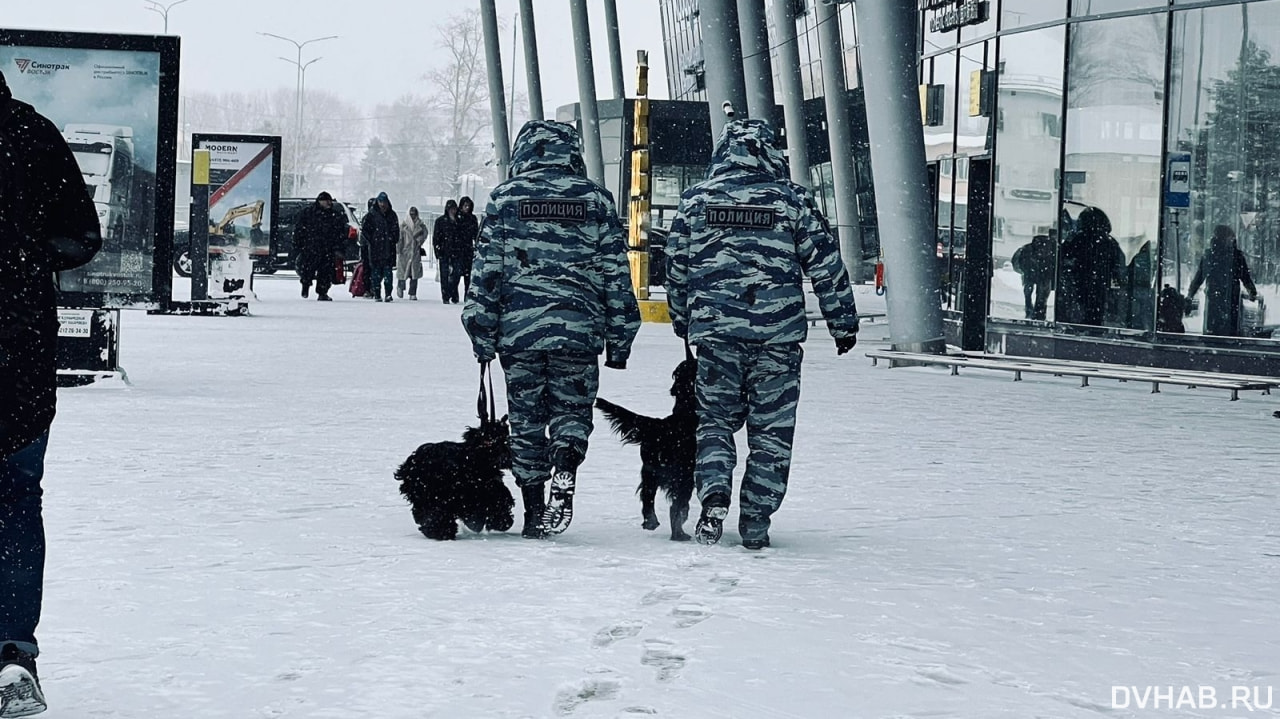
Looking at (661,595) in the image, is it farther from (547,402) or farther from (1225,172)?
(1225,172)

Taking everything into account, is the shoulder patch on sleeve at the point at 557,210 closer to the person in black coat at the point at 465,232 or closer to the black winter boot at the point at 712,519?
the black winter boot at the point at 712,519

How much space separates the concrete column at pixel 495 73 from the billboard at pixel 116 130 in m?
31.4

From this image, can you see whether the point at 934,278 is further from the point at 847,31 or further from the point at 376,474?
the point at 847,31

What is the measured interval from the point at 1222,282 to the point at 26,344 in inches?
598

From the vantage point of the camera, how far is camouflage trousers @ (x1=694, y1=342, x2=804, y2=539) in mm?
7500

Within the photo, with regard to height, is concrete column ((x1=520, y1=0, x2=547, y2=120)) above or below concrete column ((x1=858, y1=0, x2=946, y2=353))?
above

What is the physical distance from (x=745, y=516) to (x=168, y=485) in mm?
3052

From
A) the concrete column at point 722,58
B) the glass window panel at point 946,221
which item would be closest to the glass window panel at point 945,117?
the glass window panel at point 946,221

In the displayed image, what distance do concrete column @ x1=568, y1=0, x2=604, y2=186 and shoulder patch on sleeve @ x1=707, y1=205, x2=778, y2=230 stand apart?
3651cm

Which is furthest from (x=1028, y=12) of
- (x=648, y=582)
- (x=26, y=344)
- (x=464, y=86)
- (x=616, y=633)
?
(x=464, y=86)

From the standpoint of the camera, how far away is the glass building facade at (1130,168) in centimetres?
1778

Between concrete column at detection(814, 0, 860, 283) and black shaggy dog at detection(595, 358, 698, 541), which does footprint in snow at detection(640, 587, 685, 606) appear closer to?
black shaggy dog at detection(595, 358, 698, 541)

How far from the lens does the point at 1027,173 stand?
21.0 m

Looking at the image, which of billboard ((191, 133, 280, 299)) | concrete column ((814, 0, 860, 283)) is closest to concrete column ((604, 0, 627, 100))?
concrete column ((814, 0, 860, 283))
